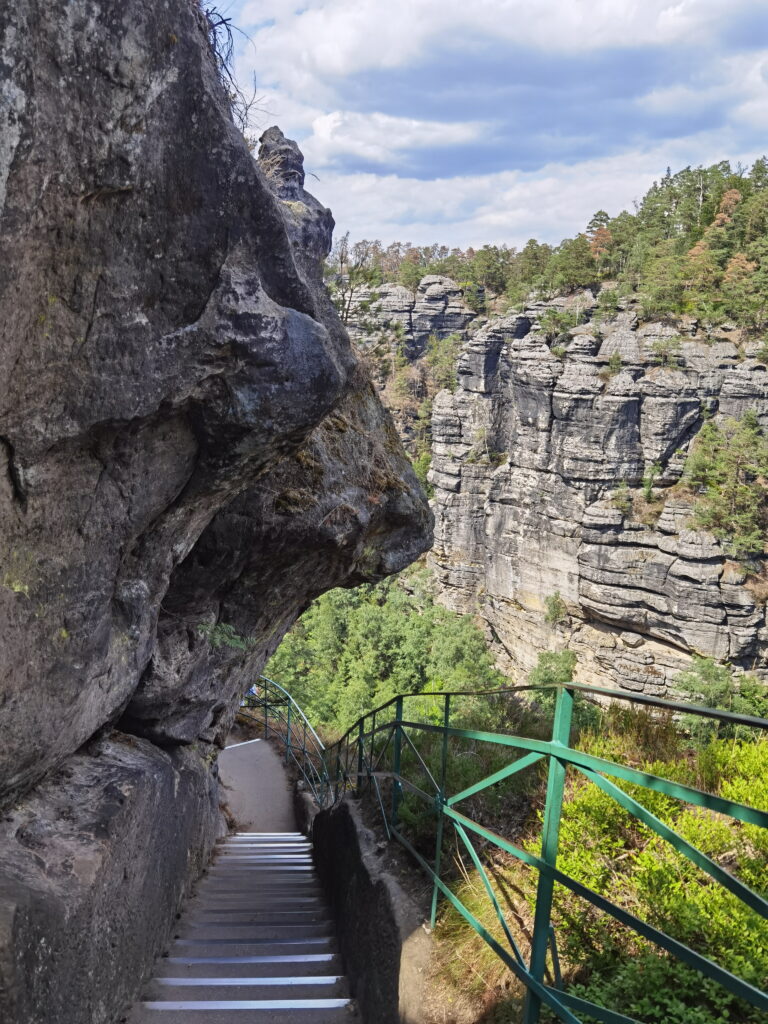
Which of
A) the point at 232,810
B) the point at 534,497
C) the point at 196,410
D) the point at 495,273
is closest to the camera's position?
the point at 196,410

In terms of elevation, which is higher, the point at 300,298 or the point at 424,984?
the point at 300,298

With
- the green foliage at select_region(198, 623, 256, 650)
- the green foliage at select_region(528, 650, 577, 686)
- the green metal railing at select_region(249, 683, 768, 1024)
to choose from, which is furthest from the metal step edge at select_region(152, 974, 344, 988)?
the green foliage at select_region(528, 650, 577, 686)

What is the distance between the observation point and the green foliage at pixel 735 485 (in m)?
32.8

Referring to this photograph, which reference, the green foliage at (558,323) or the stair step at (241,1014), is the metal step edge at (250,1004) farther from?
the green foliage at (558,323)

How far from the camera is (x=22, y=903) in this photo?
2.61 meters

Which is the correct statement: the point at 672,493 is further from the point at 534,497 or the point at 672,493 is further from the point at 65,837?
the point at 65,837

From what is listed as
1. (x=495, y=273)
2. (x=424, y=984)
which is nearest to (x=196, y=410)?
(x=424, y=984)

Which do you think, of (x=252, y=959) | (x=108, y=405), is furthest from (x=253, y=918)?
(x=108, y=405)

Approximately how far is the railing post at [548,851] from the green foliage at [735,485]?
3412 centimetres

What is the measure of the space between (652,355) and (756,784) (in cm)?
3602

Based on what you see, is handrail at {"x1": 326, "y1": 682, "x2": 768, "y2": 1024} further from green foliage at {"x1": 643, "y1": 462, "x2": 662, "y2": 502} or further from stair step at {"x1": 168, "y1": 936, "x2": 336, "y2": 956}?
green foliage at {"x1": 643, "y1": 462, "x2": 662, "y2": 502}

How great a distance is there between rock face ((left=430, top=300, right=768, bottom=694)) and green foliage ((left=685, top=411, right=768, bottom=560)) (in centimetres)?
82

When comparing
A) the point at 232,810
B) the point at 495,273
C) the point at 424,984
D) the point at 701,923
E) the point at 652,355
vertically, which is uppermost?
the point at 495,273

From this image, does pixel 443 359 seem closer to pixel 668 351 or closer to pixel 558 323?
pixel 558 323
